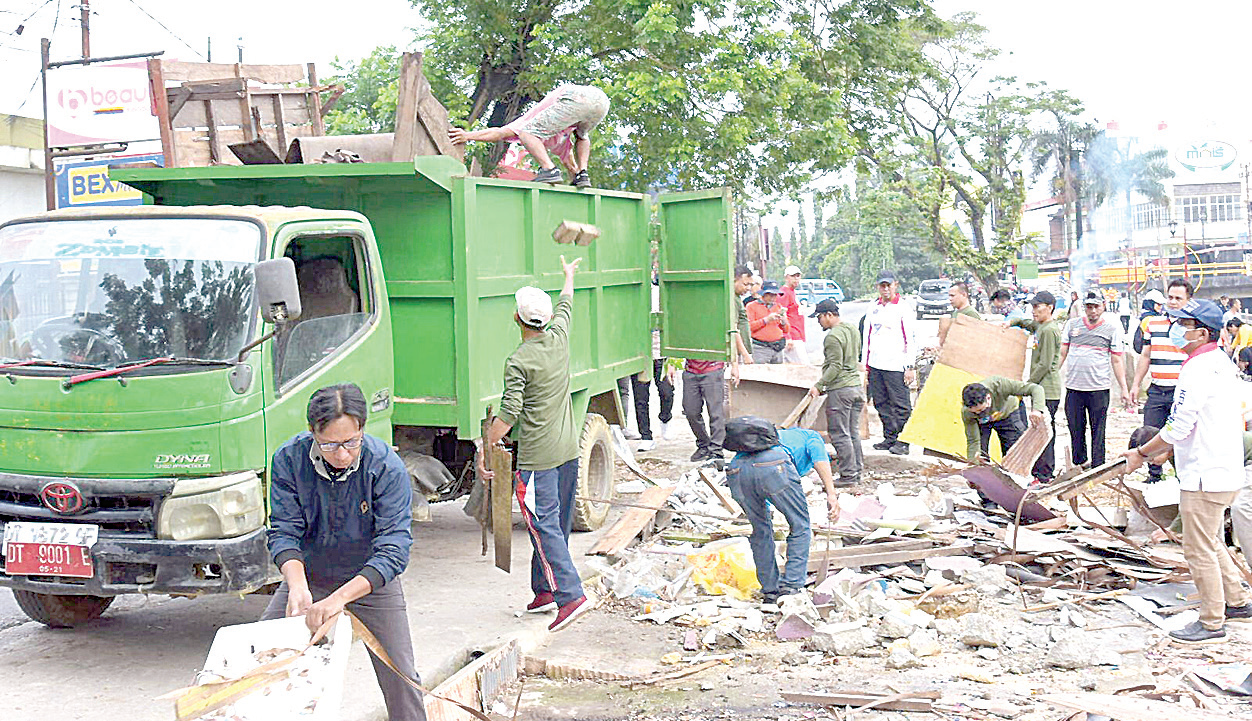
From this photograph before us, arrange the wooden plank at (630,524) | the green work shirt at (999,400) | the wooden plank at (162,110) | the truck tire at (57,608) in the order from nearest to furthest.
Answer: the truck tire at (57,608), the wooden plank at (162,110), the wooden plank at (630,524), the green work shirt at (999,400)

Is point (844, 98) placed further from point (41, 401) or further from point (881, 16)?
point (41, 401)

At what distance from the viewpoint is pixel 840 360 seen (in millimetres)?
10594

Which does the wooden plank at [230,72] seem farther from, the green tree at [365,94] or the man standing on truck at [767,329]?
the green tree at [365,94]

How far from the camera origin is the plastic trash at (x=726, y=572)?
7.33m

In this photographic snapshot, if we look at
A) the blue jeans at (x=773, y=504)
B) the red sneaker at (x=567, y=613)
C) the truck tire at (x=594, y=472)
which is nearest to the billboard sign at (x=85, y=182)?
the truck tire at (x=594, y=472)

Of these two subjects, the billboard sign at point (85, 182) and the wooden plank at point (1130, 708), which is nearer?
the wooden plank at point (1130, 708)

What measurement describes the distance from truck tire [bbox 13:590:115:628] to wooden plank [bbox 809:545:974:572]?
13.5 feet

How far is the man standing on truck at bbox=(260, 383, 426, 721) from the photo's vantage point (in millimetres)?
3857

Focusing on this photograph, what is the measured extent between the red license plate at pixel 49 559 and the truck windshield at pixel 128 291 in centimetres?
84

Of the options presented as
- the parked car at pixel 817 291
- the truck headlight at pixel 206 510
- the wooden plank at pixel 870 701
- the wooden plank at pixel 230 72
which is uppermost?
the wooden plank at pixel 230 72

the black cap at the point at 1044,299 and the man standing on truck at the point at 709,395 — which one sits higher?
the black cap at the point at 1044,299

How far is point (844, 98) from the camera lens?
63.8ft

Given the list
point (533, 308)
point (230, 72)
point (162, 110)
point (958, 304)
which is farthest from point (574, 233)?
point (958, 304)

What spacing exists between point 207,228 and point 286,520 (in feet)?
7.86
